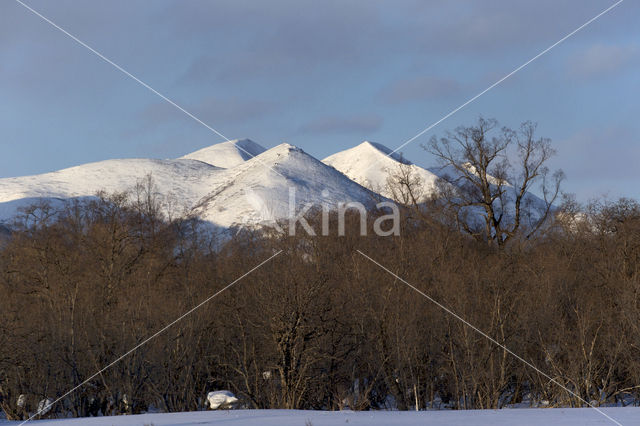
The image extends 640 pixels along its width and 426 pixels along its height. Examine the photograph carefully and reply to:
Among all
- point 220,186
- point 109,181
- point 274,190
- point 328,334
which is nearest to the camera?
point 328,334

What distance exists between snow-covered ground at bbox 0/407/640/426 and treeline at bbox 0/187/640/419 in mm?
7808

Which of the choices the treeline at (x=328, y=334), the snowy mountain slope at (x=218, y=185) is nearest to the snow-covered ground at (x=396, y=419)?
the treeline at (x=328, y=334)

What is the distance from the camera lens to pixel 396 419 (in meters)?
15.4

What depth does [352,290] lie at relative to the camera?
34.9m

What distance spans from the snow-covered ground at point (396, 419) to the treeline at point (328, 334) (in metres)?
7.81

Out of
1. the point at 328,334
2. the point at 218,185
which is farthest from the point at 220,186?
the point at 328,334

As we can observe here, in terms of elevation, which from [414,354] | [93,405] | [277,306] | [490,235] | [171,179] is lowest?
[93,405]

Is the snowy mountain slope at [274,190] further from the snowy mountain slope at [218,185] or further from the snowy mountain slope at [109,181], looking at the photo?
the snowy mountain slope at [109,181]

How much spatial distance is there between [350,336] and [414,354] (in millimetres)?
3054

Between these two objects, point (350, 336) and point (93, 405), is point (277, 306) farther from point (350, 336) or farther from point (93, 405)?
point (93, 405)

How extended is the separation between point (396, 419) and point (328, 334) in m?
15.6

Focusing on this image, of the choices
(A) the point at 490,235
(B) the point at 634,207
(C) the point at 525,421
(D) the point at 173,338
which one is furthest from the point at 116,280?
(B) the point at 634,207

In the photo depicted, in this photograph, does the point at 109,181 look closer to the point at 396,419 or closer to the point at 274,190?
the point at 274,190

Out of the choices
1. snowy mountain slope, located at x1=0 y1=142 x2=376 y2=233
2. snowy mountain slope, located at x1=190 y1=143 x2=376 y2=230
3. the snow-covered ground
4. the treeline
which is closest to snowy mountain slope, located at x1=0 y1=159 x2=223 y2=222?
snowy mountain slope, located at x1=0 y1=142 x2=376 y2=233
